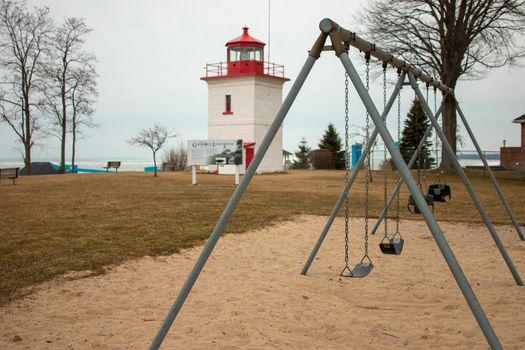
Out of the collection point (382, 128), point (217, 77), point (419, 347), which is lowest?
point (419, 347)

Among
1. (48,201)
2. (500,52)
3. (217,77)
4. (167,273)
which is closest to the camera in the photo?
(167,273)

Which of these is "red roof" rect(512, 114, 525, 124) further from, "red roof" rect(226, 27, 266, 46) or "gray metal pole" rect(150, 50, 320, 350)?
"gray metal pole" rect(150, 50, 320, 350)

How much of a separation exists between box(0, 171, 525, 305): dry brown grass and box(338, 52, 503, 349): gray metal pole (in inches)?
185

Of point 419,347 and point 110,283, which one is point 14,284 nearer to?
point 110,283

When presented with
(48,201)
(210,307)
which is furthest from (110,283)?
(48,201)

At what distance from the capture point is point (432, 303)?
6.11 m

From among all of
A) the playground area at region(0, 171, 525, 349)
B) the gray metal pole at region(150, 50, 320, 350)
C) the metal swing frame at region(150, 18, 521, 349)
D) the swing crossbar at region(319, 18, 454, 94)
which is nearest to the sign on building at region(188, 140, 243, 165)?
the playground area at region(0, 171, 525, 349)

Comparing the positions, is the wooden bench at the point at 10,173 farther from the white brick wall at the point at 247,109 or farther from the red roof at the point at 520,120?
the red roof at the point at 520,120

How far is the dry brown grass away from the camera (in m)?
8.07

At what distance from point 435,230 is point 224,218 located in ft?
5.67

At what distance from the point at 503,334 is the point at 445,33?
25.6 meters

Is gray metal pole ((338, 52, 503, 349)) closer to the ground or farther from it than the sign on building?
closer to the ground

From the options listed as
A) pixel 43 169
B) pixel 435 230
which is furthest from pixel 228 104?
pixel 435 230

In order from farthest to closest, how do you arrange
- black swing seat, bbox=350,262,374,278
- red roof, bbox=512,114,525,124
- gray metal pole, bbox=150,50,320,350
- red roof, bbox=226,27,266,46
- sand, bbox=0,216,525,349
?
1. red roof, bbox=512,114,525,124
2. red roof, bbox=226,27,266,46
3. black swing seat, bbox=350,262,374,278
4. sand, bbox=0,216,525,349
5. gray metal pole, bbox=150,50,320,350
